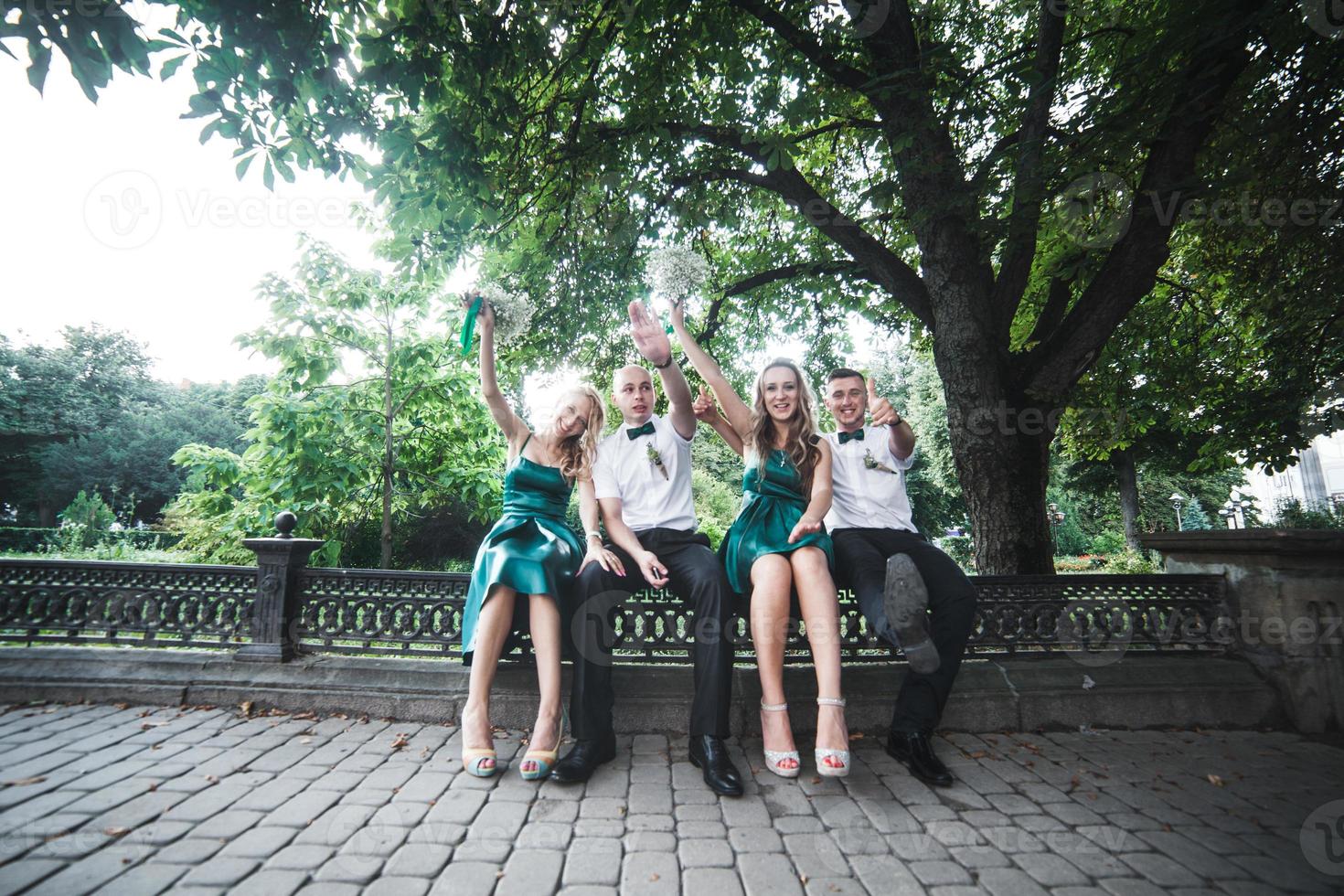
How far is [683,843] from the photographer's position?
7.06 ft

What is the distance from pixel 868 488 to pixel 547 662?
2257mm

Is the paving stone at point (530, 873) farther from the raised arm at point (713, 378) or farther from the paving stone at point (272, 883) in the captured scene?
the raised arm at point (713, 378)

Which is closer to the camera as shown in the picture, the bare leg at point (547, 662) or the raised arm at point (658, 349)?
the bare leg at point (547, 662)

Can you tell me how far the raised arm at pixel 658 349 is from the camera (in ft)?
10.3

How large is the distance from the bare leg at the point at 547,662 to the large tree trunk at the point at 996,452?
3.94m

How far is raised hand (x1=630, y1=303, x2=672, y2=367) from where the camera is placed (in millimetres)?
3148

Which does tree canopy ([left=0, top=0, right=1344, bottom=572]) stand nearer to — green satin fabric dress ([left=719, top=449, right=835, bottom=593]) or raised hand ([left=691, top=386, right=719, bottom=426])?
raised hand ([left=691, top=386, right=719, bottom=426])

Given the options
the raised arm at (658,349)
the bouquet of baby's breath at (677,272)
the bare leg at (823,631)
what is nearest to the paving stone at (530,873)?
the bare leg at (823,631)

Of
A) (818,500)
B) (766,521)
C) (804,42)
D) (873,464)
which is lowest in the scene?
(766,521)

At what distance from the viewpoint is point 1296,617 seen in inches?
137

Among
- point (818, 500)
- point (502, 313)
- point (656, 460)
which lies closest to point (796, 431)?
point (818, 500)

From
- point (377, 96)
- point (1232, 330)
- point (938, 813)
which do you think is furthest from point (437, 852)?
point (1232, 330)

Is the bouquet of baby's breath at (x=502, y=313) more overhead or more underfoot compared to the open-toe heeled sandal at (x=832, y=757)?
more overhead

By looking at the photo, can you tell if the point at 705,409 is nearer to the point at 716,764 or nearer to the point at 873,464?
the point at 873,464
